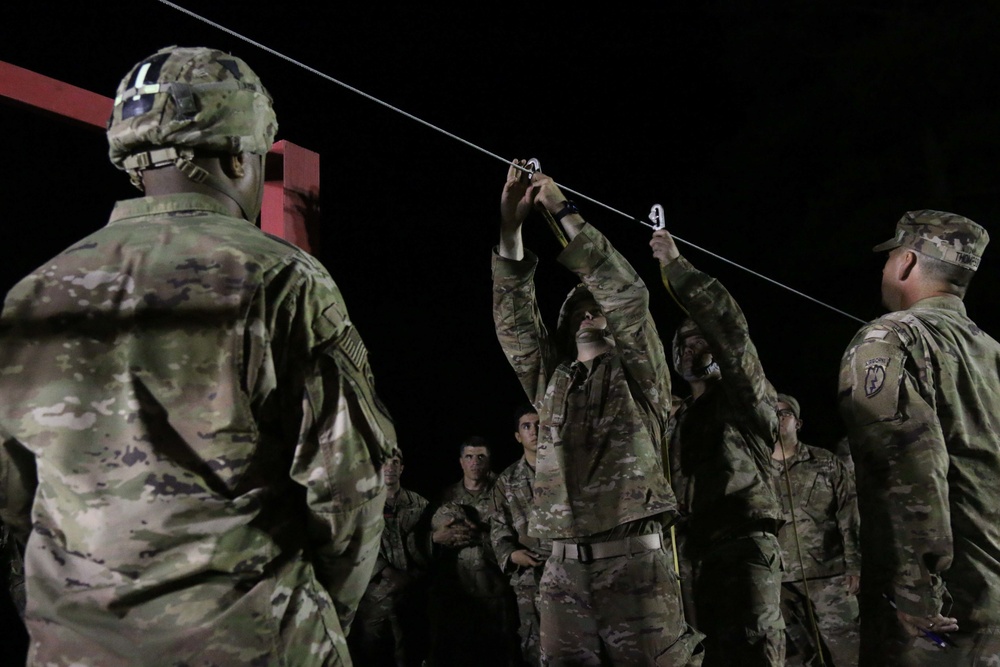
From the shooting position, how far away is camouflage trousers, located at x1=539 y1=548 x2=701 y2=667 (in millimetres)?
3744

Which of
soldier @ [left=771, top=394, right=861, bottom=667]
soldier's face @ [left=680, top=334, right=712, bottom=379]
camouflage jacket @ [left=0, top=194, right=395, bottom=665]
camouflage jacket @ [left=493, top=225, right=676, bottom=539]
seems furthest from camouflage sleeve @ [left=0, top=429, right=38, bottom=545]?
soldier @ [left=771, top=394, right=861, bottom=667]

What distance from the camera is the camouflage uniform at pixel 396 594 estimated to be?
814 centimetres

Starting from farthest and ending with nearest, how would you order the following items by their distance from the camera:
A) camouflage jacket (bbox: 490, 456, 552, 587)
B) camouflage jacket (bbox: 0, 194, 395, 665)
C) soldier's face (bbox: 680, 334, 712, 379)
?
camouflage jacket (bbox: 490, 456, 552, 587) → soldier's face (bbox: 680, 334, 712, 379) → camouflage jacket (bbox: 0, 194, 395, 665)

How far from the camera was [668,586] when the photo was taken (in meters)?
3.82

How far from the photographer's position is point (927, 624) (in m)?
3.30

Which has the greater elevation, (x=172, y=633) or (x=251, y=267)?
(x=251, y=267)

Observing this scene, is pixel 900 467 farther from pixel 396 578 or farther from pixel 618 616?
pixel 396 578

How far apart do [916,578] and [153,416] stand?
9.02ft

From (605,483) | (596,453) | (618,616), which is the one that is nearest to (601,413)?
(596,453)

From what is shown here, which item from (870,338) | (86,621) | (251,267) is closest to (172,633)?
(86,621)

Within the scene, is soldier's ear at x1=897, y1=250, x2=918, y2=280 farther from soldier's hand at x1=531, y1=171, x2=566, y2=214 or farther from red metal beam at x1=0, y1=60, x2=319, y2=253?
red metal beam at x1=0, y1=60, x2=319, y2=253

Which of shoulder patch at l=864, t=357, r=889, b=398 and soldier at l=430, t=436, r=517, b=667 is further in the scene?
soldier at l=430, t=436, r=517, b=667

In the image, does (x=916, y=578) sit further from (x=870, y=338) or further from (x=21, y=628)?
(x=21, y=628)

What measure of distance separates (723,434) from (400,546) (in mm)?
4374
